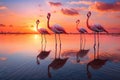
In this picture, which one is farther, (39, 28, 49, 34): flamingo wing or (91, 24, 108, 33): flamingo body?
(39, 28, 49, 34): flamingo wing

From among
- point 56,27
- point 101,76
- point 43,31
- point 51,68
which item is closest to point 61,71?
point 51,68

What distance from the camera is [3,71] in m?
8.22

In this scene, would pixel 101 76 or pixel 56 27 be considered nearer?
pixel 101 76

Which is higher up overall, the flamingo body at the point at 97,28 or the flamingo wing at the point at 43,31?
the flamingo body at the point at 97,28

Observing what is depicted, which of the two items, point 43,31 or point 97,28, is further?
point 43,31

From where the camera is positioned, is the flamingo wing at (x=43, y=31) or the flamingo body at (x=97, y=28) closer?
the flamingo body at (x=97, y=28)

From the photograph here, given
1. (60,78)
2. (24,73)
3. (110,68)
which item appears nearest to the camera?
(60,78)

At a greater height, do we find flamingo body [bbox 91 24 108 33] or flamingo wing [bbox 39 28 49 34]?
flamingo body [bbox 91 24 108 33]

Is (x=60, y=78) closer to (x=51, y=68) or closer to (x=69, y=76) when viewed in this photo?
(x=69, y=76)

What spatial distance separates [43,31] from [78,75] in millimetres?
15420

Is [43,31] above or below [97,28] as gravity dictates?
below

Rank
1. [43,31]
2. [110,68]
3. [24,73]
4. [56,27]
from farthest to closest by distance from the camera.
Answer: [43,31] < [56,27] < [110,68] < [24,73]

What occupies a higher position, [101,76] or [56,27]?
[56,27]

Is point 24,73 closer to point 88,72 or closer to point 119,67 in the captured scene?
point 88,72
